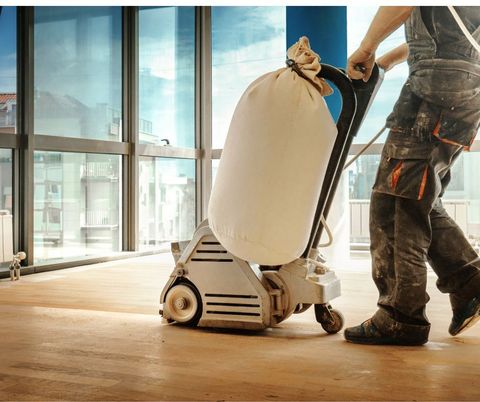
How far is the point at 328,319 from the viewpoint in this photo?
7.33 ft

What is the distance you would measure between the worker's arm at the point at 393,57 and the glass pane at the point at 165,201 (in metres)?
4.06

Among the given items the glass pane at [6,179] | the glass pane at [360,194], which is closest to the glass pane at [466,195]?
the glass pane at [360,194]

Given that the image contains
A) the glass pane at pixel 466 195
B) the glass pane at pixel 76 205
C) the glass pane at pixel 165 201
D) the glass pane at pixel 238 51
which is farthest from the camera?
the glass pane at pixel 238 51

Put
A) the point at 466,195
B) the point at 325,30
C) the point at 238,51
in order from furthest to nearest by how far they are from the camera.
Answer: the point at 238,51, the point at 466,195, the point at 325,30

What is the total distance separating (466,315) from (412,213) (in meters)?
0.38

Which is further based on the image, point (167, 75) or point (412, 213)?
point (167, 75)

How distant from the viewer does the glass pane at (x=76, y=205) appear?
482 centimetres

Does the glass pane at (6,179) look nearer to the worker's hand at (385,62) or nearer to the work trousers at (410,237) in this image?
the worker's hand at (385,62)

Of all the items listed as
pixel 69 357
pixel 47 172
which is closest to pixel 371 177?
pixel 47 172

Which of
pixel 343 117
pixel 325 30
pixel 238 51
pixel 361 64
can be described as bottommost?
pixel 343 117

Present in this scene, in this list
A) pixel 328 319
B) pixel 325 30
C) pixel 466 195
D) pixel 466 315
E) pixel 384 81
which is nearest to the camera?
pixel 466 315

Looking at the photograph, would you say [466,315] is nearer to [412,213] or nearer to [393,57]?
[412,213]

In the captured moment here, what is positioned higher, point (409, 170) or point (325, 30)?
point (325, 30)

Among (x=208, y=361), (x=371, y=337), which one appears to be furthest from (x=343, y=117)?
(x=208, y=361)
